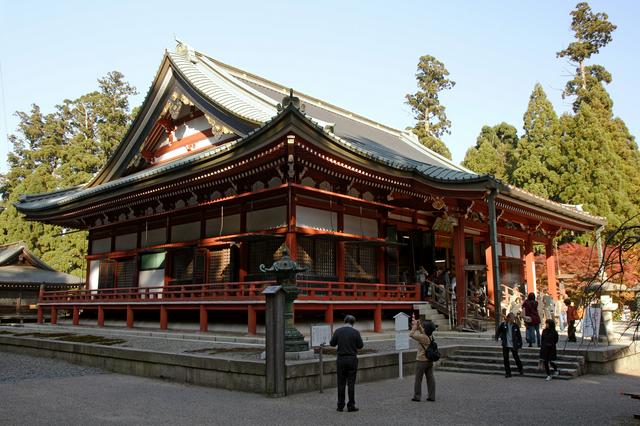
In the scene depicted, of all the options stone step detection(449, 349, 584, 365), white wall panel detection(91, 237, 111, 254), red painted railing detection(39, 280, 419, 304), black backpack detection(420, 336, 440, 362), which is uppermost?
white wall panel detection(91, 237, 111, 254)

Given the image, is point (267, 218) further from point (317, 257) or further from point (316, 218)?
point (317, 257)

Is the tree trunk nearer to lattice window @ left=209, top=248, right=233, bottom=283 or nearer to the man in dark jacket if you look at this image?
lattice window @ left=209, top=248, right=233, bottom=283

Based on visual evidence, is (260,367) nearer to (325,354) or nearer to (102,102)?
(325,354)

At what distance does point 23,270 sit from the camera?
33.3 meters

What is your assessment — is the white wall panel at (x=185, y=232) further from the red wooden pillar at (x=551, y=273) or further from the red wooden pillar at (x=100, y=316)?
the red wooden pillar at (x=551, y=273)

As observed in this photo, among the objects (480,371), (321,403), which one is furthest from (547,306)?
(321,403)

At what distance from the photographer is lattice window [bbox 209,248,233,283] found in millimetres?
17781

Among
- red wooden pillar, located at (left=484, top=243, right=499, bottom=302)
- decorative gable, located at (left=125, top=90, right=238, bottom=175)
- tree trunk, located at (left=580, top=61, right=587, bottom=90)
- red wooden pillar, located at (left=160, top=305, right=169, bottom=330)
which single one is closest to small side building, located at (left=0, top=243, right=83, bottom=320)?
decorative gable, located at (left=125, top=90, right=238, bottom=175)

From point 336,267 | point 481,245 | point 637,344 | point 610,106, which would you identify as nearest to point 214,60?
point 336,267

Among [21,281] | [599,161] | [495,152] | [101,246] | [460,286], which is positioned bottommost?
[460,286]

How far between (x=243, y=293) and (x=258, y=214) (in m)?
2.94

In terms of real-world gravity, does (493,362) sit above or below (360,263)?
below

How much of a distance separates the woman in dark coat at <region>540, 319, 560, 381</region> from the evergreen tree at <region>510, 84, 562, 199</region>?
2964 cm

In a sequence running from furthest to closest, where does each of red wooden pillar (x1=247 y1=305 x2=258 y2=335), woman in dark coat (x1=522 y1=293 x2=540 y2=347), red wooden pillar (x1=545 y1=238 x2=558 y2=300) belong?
1. red wooden pillar (x1=545 y1=238 x2=558 y2=300)
2. red wooden pillar (x1=247 y1=305 x2=258 y2=335)
3. woman in dark coat (x1=522 y1=293 x2=540 y2=347)
